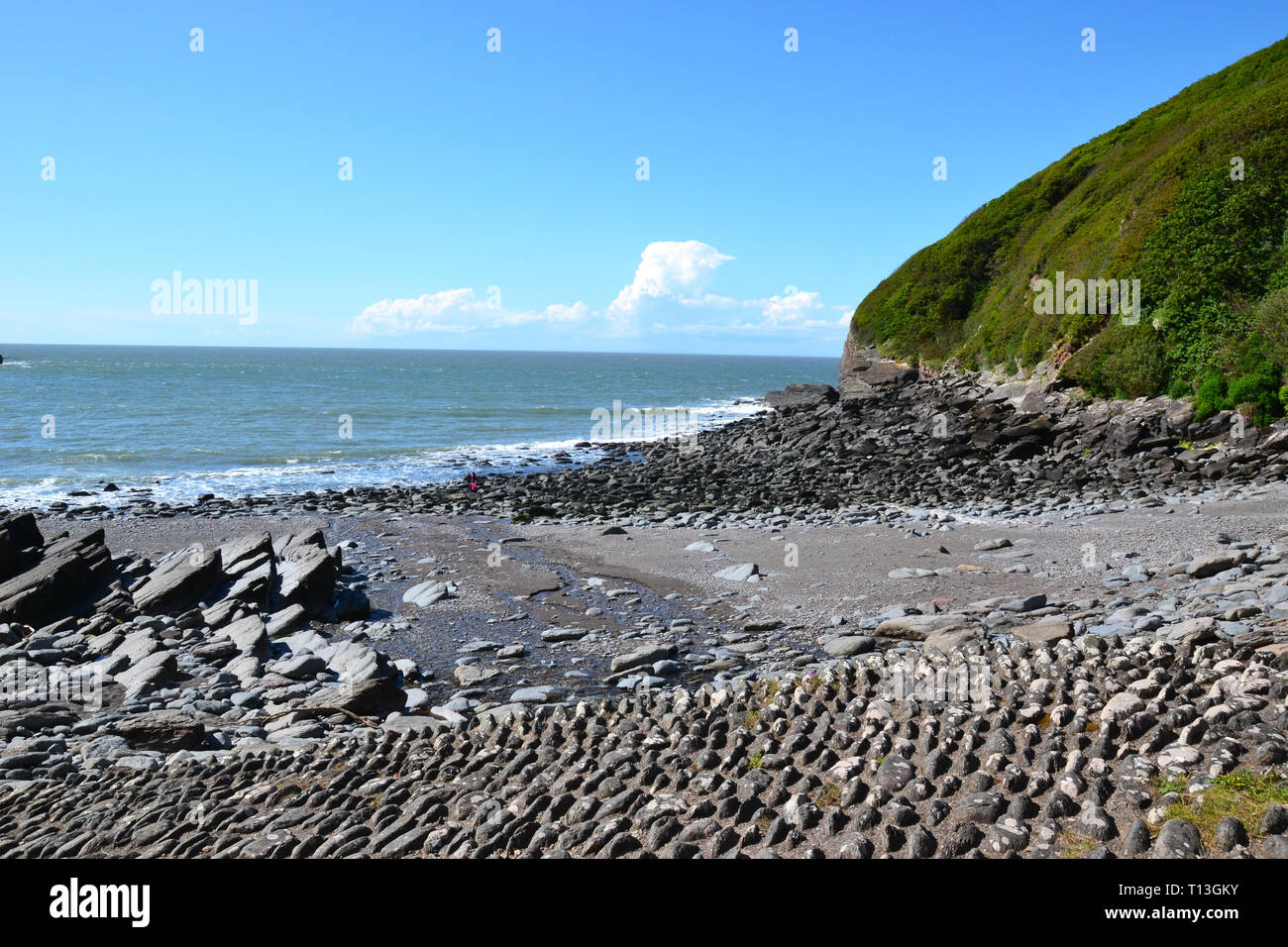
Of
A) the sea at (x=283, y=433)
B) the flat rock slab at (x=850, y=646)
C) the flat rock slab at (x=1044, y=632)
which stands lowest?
the flat rock slab at (x=850, y=646)

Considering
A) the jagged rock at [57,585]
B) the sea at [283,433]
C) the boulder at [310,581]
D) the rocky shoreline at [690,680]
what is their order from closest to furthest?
the rocky shoreline at [690,680] < the jagged rock at [57,585] < the boulder at [310,581] < the sea at [283,433]

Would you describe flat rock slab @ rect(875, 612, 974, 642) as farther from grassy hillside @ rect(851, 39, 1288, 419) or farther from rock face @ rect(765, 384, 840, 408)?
rock face @ rect(765, 384, 840, 408)

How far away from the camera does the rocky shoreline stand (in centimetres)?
540

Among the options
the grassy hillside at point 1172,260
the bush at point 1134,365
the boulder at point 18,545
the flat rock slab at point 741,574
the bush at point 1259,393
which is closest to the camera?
the flat rock slab at point 741,574

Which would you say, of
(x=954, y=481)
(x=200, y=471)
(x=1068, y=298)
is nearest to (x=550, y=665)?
(x=954, y=481)

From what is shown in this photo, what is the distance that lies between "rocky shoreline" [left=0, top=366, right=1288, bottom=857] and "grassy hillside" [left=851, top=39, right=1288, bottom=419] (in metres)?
3.80

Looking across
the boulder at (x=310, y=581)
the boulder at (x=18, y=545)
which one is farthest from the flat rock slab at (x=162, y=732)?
the boulder at (x=18, y=545)

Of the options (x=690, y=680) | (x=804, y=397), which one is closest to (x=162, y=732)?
(x=690, y=680)

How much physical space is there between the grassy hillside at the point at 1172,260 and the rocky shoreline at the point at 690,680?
12.5 ft

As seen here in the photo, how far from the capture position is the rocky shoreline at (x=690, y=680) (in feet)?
17.7

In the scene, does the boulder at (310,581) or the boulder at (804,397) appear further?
the boulder at (804,397)

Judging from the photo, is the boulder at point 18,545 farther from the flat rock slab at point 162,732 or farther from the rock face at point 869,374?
the rock face at point 869,374

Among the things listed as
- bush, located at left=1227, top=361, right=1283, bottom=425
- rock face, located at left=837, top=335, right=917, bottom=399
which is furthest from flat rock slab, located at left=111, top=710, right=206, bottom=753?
rock face, located at left=837, top=335, right=917, bottom=399

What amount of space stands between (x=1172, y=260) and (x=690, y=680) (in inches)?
1087
